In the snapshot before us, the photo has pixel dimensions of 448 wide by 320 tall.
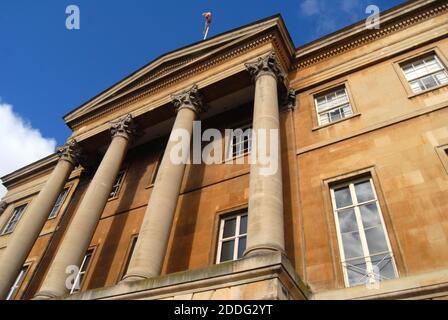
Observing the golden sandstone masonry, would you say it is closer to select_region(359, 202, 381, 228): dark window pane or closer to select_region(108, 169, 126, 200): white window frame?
select_region(359, 202, 381, 228): dark window pane

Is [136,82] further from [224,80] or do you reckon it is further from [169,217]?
[169,217]

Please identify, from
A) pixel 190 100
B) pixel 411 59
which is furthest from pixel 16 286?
pixel 411 59

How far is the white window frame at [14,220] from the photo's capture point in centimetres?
2152

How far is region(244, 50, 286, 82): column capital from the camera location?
13203 millimetres

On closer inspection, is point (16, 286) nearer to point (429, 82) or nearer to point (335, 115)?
point (335, 115)

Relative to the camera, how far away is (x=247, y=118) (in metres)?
15.4

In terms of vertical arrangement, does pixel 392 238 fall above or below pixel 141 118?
below

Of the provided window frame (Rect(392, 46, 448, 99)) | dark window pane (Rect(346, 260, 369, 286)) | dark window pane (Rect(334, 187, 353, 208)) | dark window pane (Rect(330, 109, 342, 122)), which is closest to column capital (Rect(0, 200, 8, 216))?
dark window pane (Rect(330, 109, 342, 122))

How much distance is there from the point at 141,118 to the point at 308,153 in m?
8.19

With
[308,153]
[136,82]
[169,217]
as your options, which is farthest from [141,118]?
[308,153]

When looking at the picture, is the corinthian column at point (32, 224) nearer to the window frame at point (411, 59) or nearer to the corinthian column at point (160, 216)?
the corinthian column at point (160, 216)

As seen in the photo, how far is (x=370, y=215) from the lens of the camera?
30.5 ft

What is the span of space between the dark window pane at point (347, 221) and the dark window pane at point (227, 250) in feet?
10.9

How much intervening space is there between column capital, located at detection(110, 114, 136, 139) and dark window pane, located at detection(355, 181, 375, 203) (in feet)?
33.2
